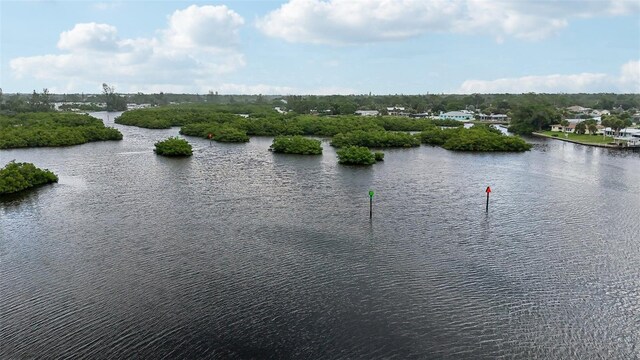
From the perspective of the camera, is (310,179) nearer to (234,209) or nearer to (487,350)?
(234,209)

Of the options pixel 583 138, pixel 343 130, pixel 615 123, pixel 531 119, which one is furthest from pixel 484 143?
pixel 531 119

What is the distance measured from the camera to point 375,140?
69500 millimetres

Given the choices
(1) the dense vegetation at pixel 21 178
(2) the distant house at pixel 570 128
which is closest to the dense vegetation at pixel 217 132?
(1) the dense vegetation at pixel 21 178

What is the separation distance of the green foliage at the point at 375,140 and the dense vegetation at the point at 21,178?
3976cm

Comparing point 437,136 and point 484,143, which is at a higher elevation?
point 437,136

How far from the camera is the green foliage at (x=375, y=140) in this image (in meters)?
69.2

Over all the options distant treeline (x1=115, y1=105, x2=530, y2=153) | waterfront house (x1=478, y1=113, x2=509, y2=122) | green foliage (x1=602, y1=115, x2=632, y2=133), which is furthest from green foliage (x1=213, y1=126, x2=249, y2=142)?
waterfront house (x1=478, y1=113, x2=509, y2=122)

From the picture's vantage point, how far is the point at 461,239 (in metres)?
27.2

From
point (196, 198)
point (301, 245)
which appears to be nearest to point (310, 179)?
point (196, 198)

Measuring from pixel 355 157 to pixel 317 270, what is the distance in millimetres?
31105

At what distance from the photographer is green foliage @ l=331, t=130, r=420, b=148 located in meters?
69.2

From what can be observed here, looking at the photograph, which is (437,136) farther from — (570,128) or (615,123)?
(570,128)

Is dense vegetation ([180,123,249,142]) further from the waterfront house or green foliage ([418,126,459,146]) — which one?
the waterfront house

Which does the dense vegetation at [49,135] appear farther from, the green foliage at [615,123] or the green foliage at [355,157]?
the green foliage at [615,123]
